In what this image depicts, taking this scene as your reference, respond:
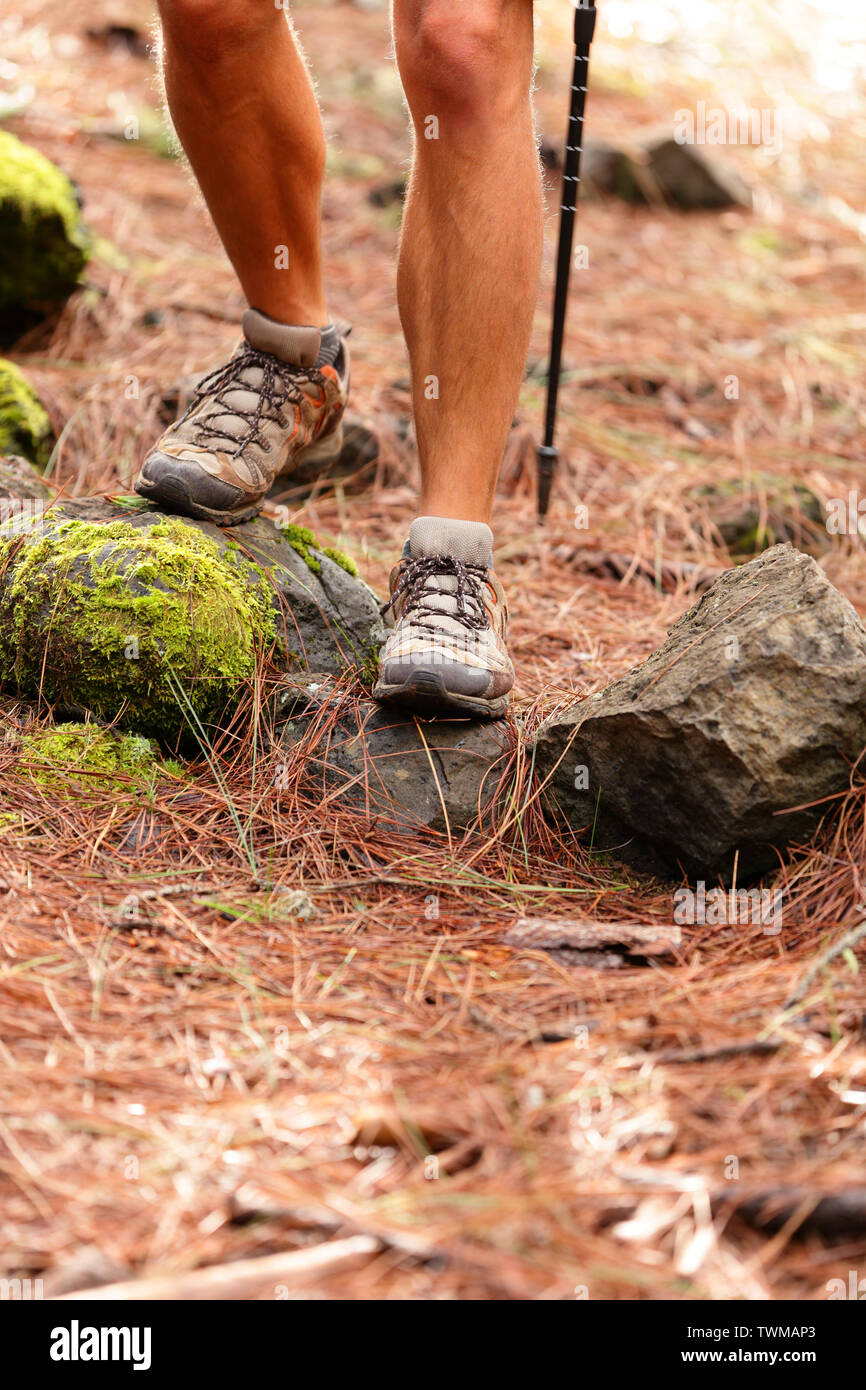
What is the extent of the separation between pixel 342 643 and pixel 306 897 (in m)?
0.73

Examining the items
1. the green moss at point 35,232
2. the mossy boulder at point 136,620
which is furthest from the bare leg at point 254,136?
the green moss at point 35,232

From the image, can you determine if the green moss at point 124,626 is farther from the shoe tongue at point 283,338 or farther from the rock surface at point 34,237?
the rock surface at point 34,237

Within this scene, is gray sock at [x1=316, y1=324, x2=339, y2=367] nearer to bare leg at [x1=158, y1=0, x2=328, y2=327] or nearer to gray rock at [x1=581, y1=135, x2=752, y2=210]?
bare leg at [x1=158, y1=0, x2=328, y2=327]

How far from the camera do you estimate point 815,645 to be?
180 cm

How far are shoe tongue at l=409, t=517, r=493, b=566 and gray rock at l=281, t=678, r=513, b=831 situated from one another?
308 mm

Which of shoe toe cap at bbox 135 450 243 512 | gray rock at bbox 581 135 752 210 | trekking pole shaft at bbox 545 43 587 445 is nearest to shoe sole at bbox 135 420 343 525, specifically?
shoe toe cap at bbox 135 450 243 512

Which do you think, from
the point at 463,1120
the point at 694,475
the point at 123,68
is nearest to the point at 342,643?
the point at 463,1120

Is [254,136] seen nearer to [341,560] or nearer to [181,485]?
[181,485]

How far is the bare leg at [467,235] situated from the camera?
6.36ft

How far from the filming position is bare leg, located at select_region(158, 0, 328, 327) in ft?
6.95

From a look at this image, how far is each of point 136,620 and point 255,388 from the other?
646 mm

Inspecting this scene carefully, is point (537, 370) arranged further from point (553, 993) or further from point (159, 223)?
point (553, 993)

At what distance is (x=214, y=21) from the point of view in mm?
2086

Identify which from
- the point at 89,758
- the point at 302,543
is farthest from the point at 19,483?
the point at 89,758
